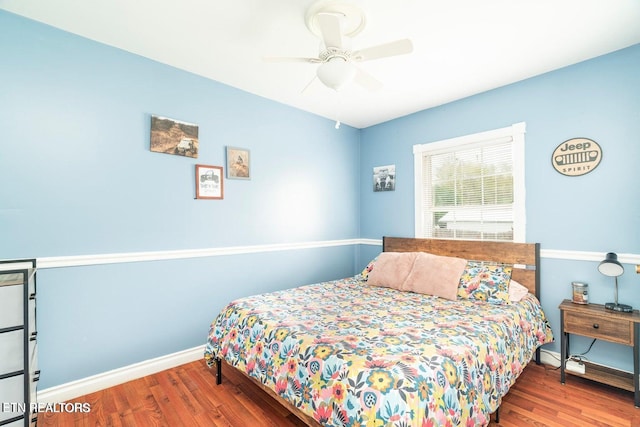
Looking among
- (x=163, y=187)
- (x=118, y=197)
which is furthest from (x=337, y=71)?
(x=118, y=197)

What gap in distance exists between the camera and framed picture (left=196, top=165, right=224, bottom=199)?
2.81 m

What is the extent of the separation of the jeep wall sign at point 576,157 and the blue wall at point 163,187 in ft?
0.18

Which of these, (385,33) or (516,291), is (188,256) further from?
(516,291)

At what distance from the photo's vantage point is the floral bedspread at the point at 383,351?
4.29 feet

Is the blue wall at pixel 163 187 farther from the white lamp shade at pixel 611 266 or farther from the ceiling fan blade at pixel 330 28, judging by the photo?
the ceiling fan blade at pixel 330 28

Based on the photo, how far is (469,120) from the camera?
3225 millimetres

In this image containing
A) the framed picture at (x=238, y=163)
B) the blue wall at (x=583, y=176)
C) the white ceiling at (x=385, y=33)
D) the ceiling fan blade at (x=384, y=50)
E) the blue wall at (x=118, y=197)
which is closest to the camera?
the ceiling fan blade at (x=384, y=50)

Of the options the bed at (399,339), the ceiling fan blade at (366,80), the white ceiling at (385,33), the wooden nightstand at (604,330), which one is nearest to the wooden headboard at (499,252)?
the bed at (399,339)

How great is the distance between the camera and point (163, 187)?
103 inches

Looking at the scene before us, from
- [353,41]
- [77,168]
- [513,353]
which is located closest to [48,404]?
[77,168]

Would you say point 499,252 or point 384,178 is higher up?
point 384,178

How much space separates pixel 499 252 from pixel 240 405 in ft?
8.82

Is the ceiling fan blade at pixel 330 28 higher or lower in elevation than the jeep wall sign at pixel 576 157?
higher

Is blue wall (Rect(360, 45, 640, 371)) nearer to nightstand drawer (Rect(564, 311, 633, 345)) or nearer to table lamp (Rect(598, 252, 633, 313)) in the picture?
table lamp (Rect(598, 252, 633, 313))
